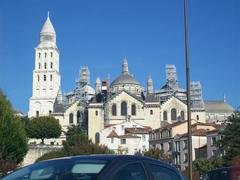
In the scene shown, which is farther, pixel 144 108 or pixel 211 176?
pixel 144 108

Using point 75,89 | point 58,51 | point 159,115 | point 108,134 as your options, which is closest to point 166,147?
point 108,134

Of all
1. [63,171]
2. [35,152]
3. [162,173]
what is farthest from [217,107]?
[63,171]

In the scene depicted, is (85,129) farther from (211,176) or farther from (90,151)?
(211,176)

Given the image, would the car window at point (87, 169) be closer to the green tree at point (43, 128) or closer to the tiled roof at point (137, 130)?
the tiled roof at point (137, 130)

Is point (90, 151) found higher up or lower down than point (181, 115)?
lower down

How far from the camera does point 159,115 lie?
108 m

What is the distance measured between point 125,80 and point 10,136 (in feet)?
204

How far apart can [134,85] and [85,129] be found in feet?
51.5

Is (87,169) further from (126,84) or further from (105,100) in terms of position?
(126,84)

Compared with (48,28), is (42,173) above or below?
below

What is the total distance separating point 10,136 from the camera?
5703 centimetres

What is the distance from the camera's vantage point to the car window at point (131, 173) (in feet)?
19.6

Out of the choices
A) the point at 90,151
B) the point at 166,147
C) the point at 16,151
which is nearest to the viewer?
the point at 16,151

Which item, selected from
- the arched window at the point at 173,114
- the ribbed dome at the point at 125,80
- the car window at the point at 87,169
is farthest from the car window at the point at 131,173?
the ribbed dome at the point at 125,80
